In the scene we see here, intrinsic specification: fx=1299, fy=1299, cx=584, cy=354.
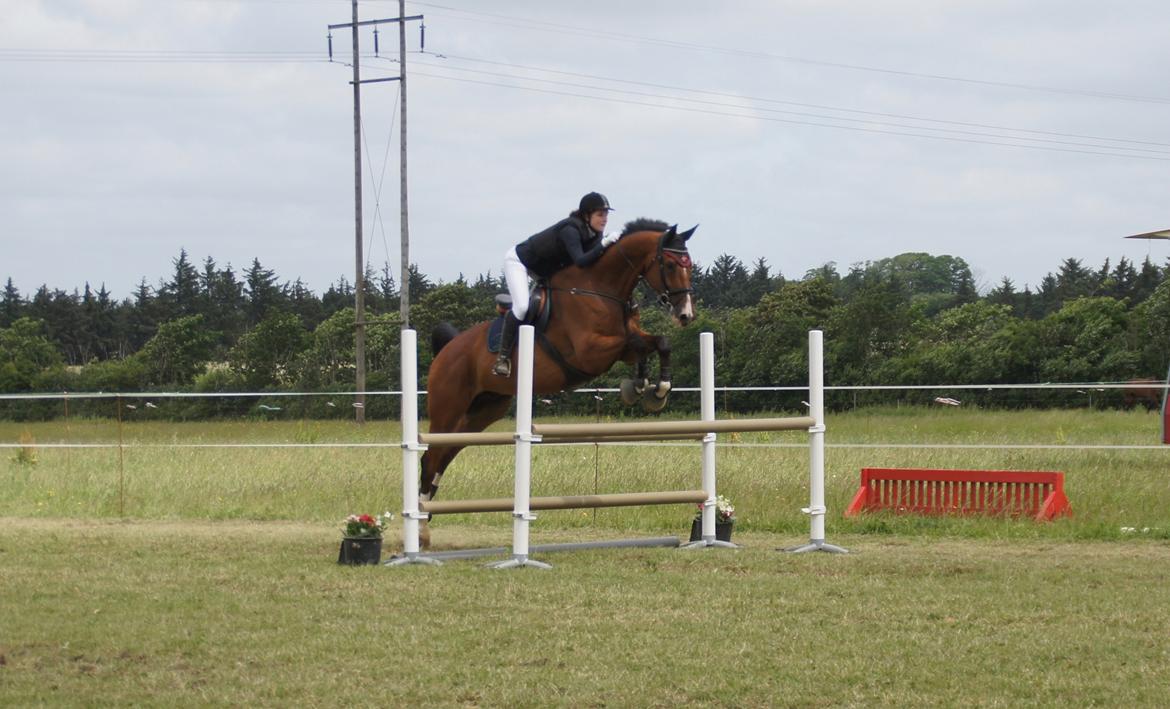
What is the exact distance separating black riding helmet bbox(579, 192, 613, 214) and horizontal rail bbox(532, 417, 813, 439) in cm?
145

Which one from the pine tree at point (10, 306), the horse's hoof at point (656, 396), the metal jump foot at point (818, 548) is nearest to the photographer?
the horse's hoof at point (656, 396)

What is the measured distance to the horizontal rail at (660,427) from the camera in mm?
7516

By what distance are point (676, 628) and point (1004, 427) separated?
9972mm

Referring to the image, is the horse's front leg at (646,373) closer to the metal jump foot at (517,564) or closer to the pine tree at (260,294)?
the metal jump foot at (517,564)

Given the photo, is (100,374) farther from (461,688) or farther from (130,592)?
(461,688)

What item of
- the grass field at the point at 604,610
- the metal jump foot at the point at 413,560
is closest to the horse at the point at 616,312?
the metal jump foot at the point at 413,560

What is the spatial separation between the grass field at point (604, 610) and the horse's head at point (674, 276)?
4.92 ft

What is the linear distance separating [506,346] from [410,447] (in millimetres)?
1344

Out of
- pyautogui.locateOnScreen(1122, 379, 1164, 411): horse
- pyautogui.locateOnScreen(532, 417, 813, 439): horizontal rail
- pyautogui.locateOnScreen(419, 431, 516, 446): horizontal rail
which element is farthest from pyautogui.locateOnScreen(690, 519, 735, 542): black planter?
pyautogui.locateOnScreen(1122, 379, 1164, 411): horse

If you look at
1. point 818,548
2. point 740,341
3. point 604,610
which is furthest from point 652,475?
point 740,341

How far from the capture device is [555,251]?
8.44 metres

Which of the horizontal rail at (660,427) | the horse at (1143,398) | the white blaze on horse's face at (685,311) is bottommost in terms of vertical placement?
the horse at (1143,398)

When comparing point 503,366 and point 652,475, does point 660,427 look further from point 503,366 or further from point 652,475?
point 652,475

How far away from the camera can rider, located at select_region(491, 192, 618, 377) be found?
8.28 meters
